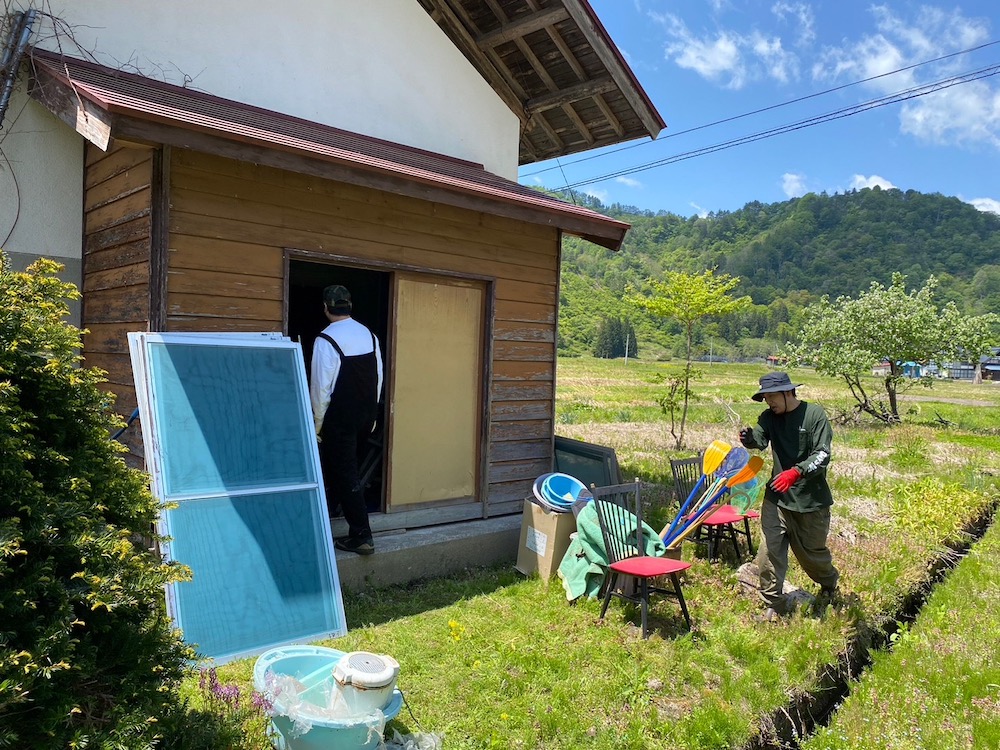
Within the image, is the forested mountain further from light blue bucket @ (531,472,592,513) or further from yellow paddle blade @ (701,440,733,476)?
yellow paddle blade @ (701,440,733,476)

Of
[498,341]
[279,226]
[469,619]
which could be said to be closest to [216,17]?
[279,226]

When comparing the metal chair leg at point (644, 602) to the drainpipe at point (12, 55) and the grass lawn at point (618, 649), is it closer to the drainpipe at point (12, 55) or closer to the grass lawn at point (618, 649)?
the grass lawn at point (618, 649)

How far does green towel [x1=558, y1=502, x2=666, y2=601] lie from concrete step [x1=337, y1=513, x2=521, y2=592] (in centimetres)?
88

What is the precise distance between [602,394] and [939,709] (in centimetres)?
2499

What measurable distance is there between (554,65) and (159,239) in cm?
518

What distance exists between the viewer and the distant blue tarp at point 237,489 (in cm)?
396

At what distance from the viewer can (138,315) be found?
15.2ft

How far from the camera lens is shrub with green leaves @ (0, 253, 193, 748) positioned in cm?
203

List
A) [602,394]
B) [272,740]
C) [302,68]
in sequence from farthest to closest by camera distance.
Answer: [602,394] → [302,68] → [272,740]

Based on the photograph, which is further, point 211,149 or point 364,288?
point 364,288

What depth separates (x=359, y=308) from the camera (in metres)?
7.94

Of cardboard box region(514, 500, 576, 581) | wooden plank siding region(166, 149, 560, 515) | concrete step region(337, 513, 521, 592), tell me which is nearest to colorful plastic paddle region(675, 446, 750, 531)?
cardboard box region(514, 500, 576, 581)

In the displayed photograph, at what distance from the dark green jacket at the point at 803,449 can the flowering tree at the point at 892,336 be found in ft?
46.7

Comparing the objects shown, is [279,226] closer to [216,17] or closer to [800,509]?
[216,17]
